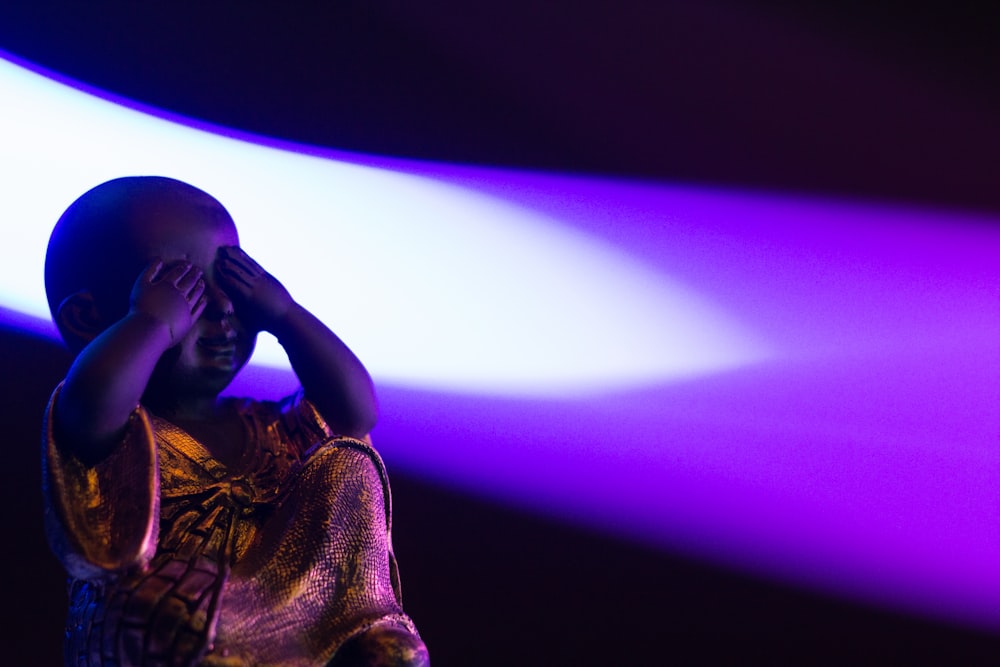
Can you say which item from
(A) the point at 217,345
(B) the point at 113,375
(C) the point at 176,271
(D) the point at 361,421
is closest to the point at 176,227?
(C) the point at 176,271

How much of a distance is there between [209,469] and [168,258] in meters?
0.32

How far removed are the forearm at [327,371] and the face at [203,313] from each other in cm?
8

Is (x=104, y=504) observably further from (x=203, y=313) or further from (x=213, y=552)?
(x=203, y=313)

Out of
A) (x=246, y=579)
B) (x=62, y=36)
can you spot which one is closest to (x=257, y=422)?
(x=246, y=579)

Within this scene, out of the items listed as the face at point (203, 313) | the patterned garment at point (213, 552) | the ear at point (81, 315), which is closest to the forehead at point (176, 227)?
the face at point (203, 313)

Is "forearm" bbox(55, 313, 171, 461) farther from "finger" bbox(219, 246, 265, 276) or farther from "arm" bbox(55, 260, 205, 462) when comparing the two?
"finger" bbox(219, 246, 265, 276)

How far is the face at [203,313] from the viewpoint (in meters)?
1.34

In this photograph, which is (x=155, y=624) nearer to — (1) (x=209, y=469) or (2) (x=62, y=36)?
(1) (x=209, y=469)

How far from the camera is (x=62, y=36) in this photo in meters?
1.85

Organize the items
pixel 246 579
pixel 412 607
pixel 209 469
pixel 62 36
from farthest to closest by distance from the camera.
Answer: pixel 412 607 < pixel 62 36 < pixel 209 469 < pixel 246 579

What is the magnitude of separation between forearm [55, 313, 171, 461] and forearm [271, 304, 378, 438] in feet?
0.76

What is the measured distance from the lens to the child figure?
43.3 inches

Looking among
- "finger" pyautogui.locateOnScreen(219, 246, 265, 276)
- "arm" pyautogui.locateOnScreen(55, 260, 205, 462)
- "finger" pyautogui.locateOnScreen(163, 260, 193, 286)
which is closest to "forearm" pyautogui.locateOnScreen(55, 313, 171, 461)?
"arm" pyautogui.locateOnScreen(55, 260, 205, 462)

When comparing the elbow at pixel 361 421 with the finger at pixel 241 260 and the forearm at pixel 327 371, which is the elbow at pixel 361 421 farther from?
the finger at pixel 241 260
